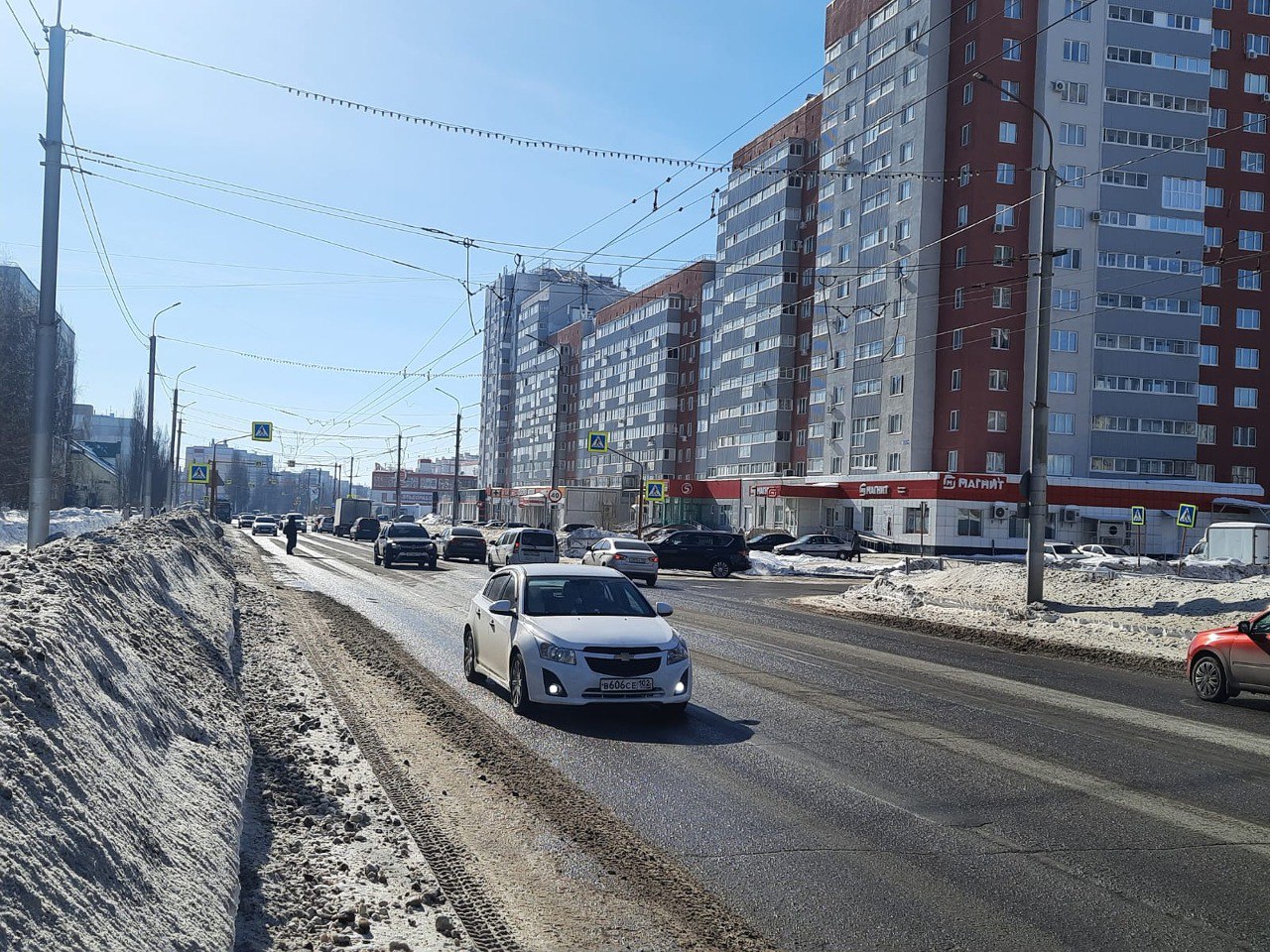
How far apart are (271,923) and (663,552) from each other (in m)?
41.4

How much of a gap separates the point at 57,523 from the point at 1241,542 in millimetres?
47642

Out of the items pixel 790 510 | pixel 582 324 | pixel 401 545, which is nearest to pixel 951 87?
pixel 790 510

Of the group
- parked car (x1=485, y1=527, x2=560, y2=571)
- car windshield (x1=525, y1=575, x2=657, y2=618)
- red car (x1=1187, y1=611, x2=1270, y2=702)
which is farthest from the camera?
parked car (x1=485, y1=527, x2=560, y2=571)

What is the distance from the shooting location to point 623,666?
34.0ft

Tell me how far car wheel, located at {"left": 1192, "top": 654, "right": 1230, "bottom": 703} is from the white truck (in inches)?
1095

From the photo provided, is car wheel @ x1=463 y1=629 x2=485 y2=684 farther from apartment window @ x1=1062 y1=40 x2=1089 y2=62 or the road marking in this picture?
apartment window @ x1=1062 y1=40 x2=1089 y2=62

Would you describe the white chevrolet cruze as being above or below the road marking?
above

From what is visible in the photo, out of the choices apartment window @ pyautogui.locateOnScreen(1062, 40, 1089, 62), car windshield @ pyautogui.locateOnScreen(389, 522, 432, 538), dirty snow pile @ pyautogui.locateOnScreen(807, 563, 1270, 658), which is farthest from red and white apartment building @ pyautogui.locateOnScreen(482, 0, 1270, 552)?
dirty snow pile @ pyautogui.locateOnScreen(807, 563, 1270, 658)

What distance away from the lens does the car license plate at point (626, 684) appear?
33.8 ft

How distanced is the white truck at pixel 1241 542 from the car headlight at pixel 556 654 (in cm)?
3450

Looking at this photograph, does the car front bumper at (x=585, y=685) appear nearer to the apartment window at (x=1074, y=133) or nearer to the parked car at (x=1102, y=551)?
the parked car at (x=1102, y=551)

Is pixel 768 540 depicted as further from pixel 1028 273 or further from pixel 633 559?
pixel 633 559

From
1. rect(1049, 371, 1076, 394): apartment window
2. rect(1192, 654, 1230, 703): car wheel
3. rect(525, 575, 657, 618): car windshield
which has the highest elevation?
rect(1049, 371, 1076, 394): apartment window

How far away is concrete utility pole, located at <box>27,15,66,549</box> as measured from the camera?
1677 cm
